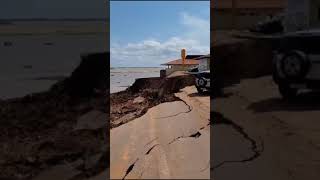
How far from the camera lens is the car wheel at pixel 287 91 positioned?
5.32 ft

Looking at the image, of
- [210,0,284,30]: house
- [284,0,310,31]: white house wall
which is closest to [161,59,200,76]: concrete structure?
[210,0,284,30]: house

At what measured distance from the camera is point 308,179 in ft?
5.29

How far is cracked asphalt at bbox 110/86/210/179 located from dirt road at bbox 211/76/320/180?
2.4 inches

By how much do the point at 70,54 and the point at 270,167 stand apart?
3.23 feet

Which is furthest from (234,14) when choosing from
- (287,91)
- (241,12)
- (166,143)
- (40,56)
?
(40,56)

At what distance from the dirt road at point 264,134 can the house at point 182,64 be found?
20cm

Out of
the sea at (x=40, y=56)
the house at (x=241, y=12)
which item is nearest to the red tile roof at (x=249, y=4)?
the house at (x=241, y=12)

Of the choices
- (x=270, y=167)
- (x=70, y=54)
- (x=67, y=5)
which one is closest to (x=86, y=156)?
(x=70, y=54)

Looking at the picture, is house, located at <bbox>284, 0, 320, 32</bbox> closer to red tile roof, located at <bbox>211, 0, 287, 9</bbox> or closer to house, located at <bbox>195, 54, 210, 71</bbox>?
red tile roof, located at <bbox>211, 0, 287, 9</bbox>

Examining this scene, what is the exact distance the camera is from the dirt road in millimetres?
1623

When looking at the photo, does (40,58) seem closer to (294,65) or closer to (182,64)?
(182,64)

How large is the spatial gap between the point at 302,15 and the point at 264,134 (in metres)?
0.52

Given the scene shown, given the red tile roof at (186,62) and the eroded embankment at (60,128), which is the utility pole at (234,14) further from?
the eroded embankment at (60,128)

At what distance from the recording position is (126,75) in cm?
171
